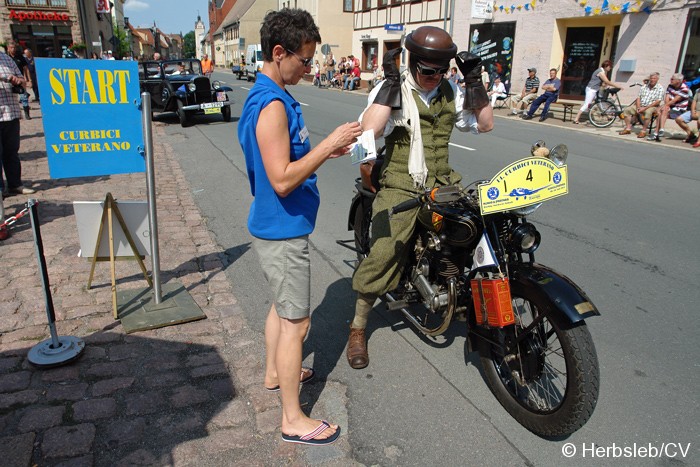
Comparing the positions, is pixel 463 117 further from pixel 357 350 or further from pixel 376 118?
pixel 357 350

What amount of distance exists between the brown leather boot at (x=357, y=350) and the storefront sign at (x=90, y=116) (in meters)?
1.97

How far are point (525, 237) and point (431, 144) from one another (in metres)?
0.88

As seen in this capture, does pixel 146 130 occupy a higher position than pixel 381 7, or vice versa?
pixel 381 7

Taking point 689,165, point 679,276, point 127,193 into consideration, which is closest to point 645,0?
point 689,165

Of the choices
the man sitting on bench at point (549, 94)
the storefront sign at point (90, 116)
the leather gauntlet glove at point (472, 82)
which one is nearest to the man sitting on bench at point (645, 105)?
the man sitting on bench at point (549, 94)

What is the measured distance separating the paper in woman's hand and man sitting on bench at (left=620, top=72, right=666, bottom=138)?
1428cm

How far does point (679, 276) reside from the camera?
4719mm

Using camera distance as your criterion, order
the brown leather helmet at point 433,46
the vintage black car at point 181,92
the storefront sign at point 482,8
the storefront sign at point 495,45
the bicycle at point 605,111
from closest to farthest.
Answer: the brown leather helmet at point 433,46 < the vintage black car at point 181,92 < the bicycle at point 605,111 < the storefront sign at point 482,8 < the storefront sign at point 495,45

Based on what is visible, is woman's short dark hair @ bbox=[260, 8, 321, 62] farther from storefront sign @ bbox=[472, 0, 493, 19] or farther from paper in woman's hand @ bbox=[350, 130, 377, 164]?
storefront sign @ bbox=[472, 0, 493, 19]

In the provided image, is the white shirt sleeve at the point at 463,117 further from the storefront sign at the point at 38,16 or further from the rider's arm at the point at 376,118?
the storefront sign at the point at 38,16

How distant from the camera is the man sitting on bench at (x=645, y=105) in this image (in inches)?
572

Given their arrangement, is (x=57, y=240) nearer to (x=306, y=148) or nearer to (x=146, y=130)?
(x=146, y=130)

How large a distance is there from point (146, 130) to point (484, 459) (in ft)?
9.89

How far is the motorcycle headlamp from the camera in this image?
258 centimetres
